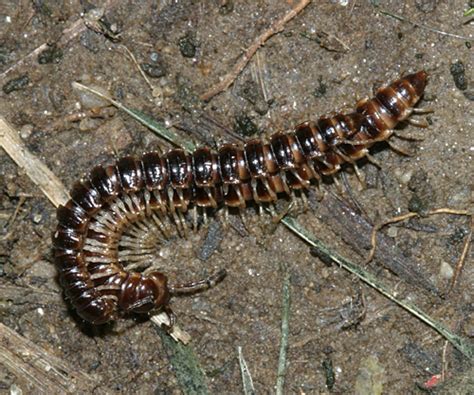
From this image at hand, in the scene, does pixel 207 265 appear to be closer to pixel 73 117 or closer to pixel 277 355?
pixel 277 355

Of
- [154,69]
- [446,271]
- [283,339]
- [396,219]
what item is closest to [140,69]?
[154,69]

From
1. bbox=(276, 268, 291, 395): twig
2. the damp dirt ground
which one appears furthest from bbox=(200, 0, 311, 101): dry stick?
bbox=(276, 268, 291, 395): twig

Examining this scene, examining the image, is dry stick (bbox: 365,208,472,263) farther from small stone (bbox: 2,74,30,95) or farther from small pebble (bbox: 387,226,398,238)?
small stone (bbox: 2,74,30,95)

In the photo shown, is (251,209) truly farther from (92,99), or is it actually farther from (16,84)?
(16,84)

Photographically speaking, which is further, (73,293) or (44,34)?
(44,34)

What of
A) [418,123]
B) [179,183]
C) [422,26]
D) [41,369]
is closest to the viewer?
[179,183]

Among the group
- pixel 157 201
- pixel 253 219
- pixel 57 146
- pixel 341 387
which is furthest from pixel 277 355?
pixel 57 146
